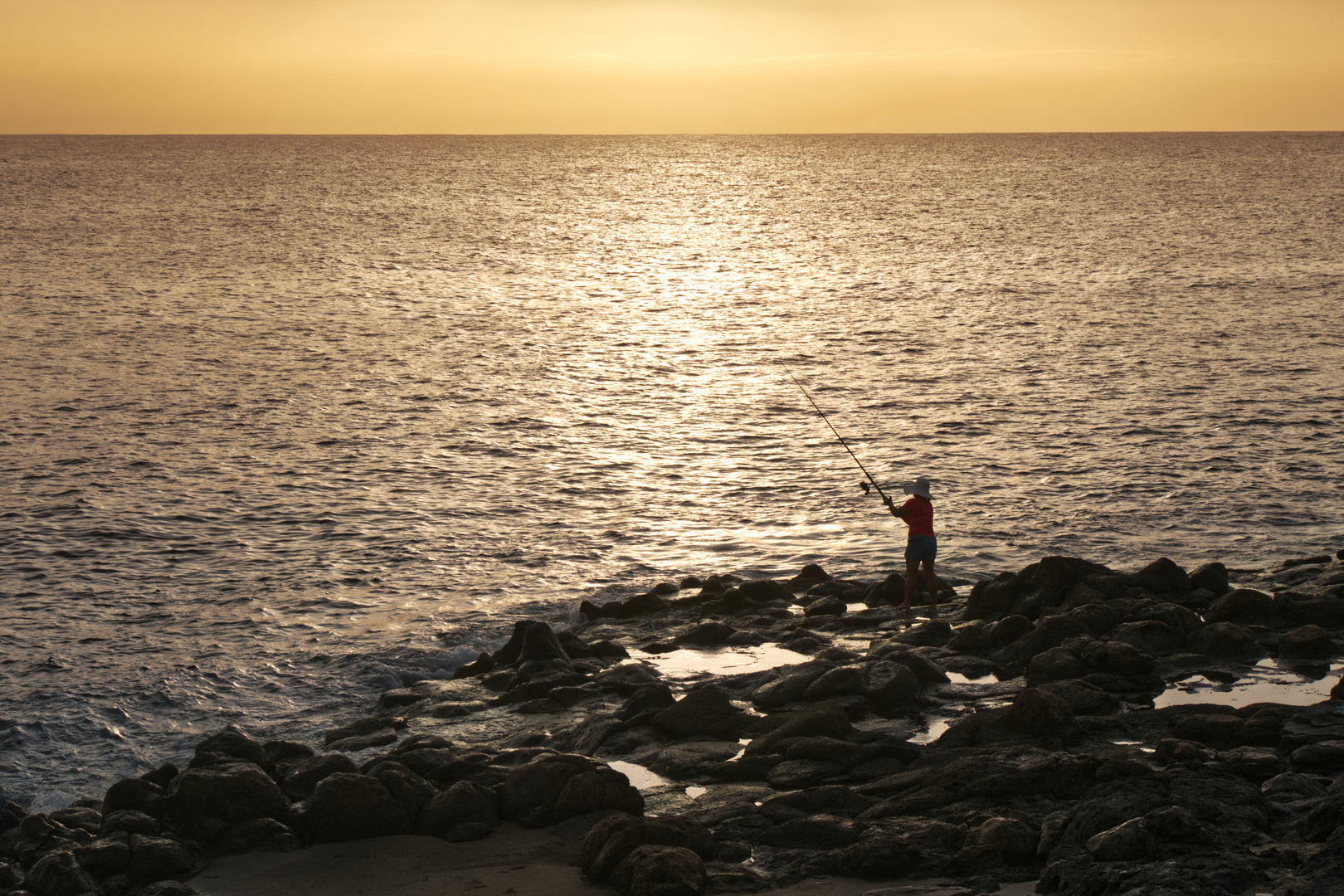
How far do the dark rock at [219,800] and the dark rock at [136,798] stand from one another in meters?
0.16

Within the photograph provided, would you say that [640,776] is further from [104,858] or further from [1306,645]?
[1306,645]

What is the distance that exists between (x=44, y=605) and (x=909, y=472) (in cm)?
1526

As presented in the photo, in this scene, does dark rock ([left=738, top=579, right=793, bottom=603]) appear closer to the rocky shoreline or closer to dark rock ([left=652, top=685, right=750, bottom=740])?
the rocky shoreline

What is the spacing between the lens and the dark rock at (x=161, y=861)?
31.3ft

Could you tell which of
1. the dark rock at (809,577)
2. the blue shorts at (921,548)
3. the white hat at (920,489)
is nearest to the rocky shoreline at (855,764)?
the blue shorts at (921,548)

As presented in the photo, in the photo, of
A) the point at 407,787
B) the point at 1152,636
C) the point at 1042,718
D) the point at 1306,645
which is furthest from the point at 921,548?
the point at 407,787

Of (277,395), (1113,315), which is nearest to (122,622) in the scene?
(277,395)

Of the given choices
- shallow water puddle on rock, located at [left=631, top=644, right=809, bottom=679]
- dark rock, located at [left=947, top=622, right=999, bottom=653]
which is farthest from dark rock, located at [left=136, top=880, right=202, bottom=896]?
dark rock, located at [left=947, top=622, right=999, bottom=653]

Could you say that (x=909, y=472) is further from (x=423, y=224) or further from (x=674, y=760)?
(x=423, y=224)

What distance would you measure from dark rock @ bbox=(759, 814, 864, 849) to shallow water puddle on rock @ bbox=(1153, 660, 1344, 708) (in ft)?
13.5

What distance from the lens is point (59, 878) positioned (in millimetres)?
9180

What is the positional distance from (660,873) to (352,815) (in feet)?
9.95

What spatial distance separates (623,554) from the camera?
19.6 m

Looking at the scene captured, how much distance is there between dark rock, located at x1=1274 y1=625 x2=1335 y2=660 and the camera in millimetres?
12875
